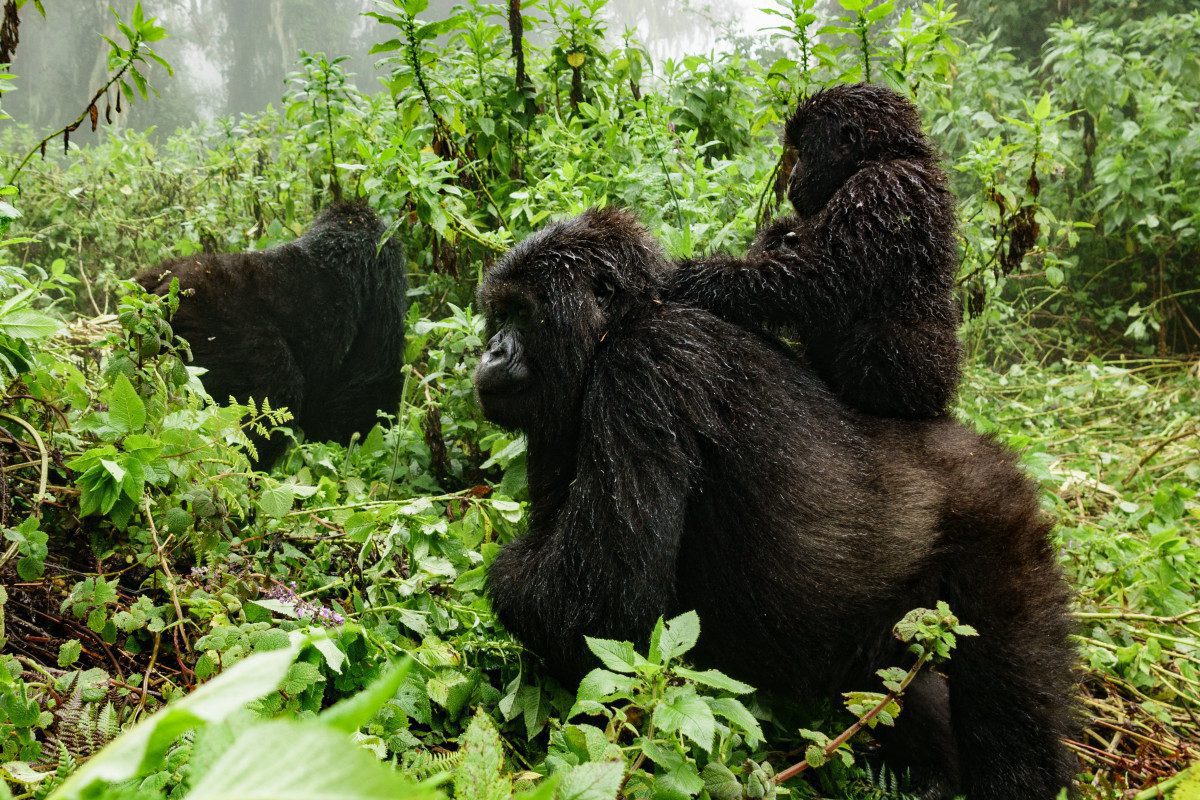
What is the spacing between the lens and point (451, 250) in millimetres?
3633

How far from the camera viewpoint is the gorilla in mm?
2453

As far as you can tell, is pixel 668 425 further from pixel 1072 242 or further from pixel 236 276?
pixel 1072 242

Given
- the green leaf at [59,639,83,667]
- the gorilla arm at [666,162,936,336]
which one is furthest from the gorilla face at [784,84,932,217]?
the green leaf at [59,639,83,667]

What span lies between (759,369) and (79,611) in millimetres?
1639

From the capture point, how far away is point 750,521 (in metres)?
2.22

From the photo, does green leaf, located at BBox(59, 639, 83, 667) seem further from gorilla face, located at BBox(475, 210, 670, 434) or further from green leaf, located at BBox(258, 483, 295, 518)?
gorilla face, located at BBox(475, 210, 670, 434)

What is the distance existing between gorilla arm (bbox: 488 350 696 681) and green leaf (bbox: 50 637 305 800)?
1.59 metres

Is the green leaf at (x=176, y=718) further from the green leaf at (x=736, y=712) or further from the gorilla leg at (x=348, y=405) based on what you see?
the gorilla leg at (x=348, y=405)

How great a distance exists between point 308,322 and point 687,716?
11.2 ft

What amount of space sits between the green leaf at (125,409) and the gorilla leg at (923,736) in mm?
2077

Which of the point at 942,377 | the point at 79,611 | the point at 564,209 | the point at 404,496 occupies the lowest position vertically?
the point at 404,496

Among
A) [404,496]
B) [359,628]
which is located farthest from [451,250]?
[359,628]

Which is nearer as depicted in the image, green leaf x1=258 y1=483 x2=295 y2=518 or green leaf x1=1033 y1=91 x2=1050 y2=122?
green leaf x1=258 y1=483 x2=295 y2=518

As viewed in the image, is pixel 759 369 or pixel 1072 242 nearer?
pixel 759 369
